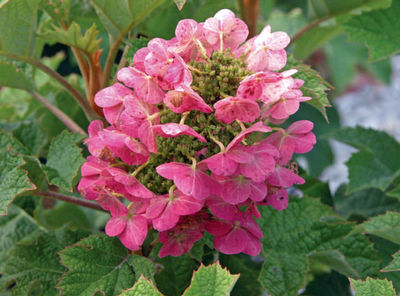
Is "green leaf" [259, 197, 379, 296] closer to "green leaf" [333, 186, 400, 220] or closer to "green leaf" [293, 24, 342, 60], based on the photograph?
"green leaf" [333, 186, 400, 220]

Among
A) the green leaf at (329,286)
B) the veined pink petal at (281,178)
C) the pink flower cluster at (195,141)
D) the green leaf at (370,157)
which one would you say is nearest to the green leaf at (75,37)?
the pink flower cluster at (195,141)

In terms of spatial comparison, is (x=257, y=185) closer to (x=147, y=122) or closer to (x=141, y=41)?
(x=147, y=122)

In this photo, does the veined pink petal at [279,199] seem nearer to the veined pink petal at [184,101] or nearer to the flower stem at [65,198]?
the veined pink petal at [184,101]

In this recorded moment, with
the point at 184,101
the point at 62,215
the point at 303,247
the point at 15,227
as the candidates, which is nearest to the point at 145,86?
the point at 184,101

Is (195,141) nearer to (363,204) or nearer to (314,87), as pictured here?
(314,87)

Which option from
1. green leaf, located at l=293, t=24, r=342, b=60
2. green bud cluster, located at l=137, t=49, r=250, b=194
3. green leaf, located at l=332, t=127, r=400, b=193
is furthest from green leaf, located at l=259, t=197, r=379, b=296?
green leaf, located at l=293, t=24, r=342, b=60

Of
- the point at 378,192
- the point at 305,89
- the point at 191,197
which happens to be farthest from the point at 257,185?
the point at 378,192
